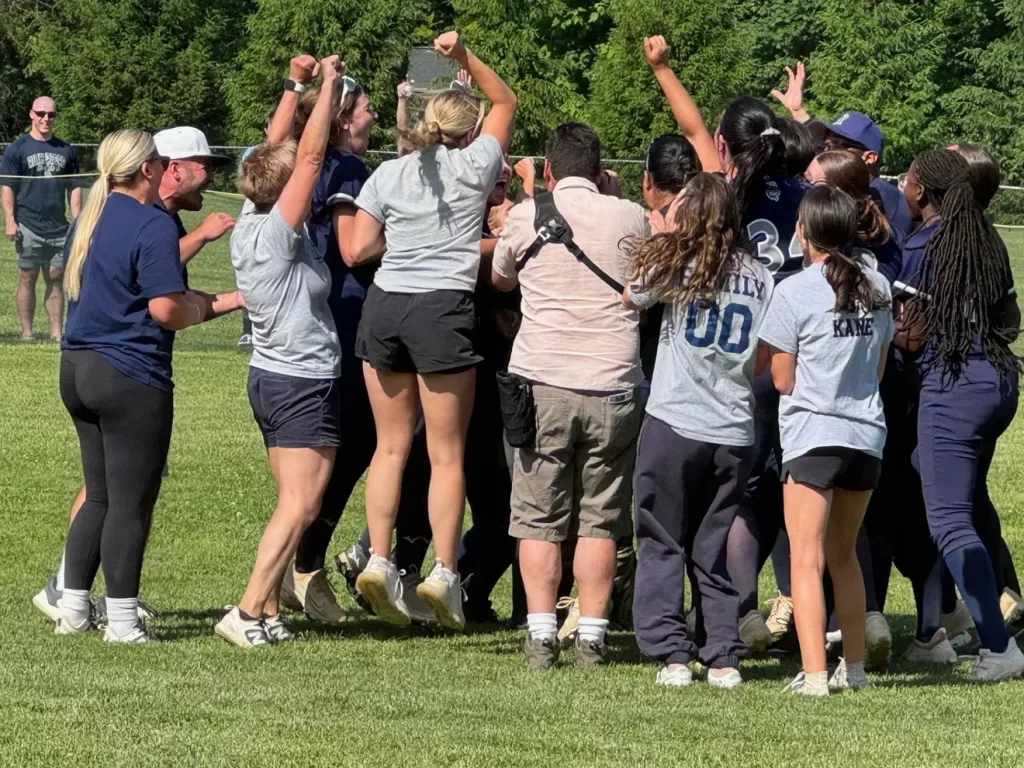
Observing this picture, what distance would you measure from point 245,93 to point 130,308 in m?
39.3

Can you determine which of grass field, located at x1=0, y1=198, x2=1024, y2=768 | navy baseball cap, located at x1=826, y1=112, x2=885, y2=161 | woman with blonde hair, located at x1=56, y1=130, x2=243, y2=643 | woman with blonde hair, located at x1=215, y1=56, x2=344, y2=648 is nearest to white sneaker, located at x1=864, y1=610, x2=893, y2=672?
grass field, located at x1=0, y1=198, x2=1024, y2=768

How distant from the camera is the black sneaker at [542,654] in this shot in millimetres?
6684

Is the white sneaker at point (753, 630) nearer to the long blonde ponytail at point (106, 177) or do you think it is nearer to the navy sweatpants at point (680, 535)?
the navy sweatpants at point (680, 535)

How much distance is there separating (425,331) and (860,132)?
2140 mm

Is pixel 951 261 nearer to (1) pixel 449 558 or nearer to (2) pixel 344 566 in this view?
(1) pixel 449 558

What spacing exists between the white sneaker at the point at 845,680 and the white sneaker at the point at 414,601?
1.90 meters

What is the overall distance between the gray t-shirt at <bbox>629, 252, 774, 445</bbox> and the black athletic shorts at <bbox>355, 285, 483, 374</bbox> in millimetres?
959

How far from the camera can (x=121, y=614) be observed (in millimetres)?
6961

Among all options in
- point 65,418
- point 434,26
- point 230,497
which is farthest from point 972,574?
point 434,26

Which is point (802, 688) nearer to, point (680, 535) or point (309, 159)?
point (680, 535)

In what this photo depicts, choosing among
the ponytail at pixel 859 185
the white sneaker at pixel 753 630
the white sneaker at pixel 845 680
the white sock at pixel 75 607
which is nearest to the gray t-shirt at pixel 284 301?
the white sock at pixel 75 607

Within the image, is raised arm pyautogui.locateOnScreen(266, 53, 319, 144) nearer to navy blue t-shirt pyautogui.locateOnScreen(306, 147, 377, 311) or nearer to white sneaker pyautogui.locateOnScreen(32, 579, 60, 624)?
navy blue t-shirt pyautogui.locateOnScreen(306, 147, 377, 311)

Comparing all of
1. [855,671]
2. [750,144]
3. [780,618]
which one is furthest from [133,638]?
[750,144]

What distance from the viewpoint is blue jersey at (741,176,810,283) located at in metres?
6.84
